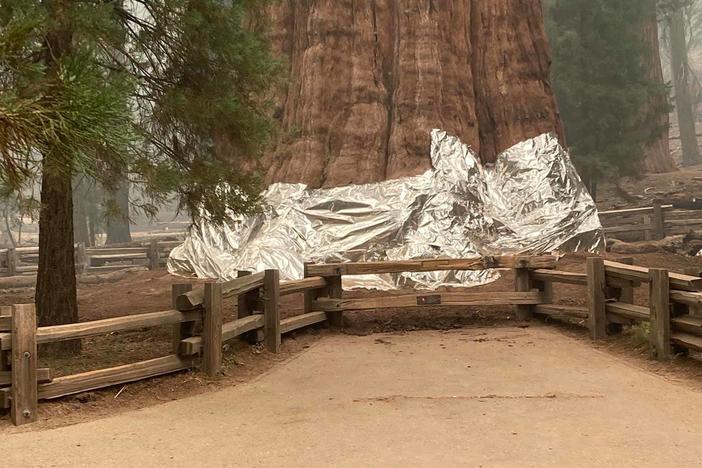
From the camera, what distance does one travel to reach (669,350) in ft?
24.1

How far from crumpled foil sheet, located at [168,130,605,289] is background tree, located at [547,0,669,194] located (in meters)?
9.57

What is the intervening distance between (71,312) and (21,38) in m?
5.08

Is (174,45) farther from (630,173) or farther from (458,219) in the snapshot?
(630,173)

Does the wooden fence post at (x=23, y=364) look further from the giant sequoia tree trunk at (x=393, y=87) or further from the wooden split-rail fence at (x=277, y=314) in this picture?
the giant sequoia tree trunk at (x=393, y=87)

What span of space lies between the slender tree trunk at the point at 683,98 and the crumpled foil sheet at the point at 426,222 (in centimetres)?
2655

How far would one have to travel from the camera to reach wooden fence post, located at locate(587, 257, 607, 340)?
8.54 meters

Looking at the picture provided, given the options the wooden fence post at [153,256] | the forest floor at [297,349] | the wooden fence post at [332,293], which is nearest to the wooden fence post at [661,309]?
the forest floor at [297,349]

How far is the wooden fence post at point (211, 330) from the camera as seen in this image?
6949 mm

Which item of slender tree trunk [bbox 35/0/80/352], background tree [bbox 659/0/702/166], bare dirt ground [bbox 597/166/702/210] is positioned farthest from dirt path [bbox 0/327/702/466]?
background tree [bbox 659/0/702/166]

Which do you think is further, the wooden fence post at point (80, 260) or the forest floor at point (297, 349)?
the wooden fence post at point (80, 260)

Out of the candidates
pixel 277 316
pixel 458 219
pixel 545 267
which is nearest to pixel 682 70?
pixel 458 219

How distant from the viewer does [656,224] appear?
2041cm

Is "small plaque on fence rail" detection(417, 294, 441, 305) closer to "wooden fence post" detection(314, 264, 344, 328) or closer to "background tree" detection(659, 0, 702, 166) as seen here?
"wooden fence post" detection(314, 264, 344, 328)

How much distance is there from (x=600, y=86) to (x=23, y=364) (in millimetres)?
22448
